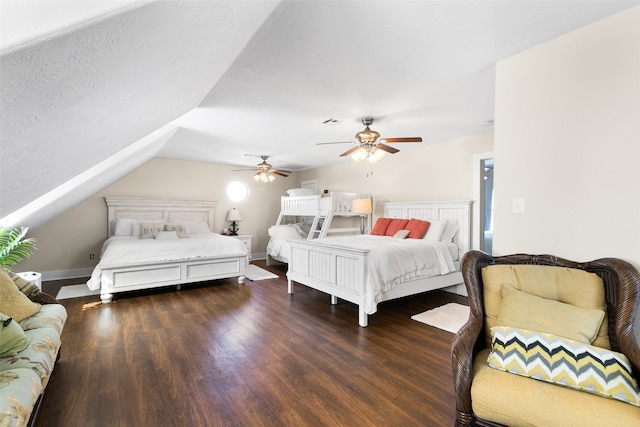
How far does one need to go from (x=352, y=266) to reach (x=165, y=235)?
343 cm

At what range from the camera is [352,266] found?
3.30m

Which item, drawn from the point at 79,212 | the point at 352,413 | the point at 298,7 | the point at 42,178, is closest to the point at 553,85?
the point at 298,7

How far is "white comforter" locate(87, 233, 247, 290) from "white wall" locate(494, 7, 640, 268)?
154 inches

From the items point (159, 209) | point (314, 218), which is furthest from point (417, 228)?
point (159, 209)

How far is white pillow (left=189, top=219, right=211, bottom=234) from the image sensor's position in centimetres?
588

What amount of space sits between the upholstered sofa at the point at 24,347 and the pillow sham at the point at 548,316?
7.62ft

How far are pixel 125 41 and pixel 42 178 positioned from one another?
5.37 feet

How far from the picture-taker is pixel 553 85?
196 cm

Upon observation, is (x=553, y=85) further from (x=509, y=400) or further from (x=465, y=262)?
(x=509, y=400)

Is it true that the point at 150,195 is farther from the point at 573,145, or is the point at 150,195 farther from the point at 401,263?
the point at 573,145

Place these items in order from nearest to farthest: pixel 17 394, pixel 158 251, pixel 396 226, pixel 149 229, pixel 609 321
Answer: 1. pixel 17 394
2. pixel 609 321
3. pixel 158 251
4. pixel 396 226
5. pixel 149 229

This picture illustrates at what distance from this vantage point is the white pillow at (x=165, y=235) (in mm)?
4863

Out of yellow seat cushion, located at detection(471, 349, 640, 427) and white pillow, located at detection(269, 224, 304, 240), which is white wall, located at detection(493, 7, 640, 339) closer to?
yellow seat cushion, located at detection(471, 349, 640, 427)

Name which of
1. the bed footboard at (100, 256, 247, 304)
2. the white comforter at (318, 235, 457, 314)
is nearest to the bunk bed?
the bed footboard at (100, 256, 247, 304)
